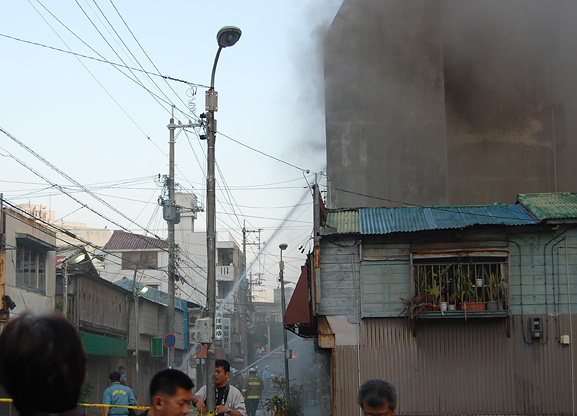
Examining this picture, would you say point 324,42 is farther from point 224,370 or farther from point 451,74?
point 224,370

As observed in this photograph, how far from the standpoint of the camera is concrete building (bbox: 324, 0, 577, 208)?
1051 inches

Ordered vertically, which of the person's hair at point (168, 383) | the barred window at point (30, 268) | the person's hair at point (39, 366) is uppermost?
the barred window at point (30, 268)

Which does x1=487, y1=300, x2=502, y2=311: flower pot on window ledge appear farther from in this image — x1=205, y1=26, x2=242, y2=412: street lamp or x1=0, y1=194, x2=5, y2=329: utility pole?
x1=0, y1=194, x2=5, y2=329: utility pole

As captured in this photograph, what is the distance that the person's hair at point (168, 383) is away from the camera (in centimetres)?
467

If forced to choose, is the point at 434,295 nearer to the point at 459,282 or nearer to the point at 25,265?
the point at 459,282

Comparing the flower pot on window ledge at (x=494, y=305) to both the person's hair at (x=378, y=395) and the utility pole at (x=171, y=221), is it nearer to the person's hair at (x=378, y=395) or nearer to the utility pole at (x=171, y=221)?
the person's hair at (x=378, y=395)

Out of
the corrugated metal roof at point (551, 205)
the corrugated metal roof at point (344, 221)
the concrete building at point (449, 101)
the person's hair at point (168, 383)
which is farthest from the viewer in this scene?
the concrete building at point (449, 101)

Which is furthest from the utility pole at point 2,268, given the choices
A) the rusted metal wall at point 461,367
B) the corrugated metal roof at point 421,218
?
the rusted metal wall at point 461,367

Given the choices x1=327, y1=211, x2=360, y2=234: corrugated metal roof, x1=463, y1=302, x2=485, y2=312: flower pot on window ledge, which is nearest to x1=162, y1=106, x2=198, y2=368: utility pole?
x1=327, y1=211, x2=360, y2=234: corrugated metal roof

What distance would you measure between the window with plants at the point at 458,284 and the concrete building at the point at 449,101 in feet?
31.3

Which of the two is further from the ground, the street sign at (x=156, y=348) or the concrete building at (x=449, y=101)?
the concrete building at (x=449, y=101)

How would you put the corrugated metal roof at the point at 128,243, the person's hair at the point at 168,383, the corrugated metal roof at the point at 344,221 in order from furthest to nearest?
the corrugated metal roof at the point at 128,243
the corrugated metal roof at the point at 344,221
the person's hair at the point at 168,383

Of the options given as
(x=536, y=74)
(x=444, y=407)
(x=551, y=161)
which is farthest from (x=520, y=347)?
(x=536, y=74)

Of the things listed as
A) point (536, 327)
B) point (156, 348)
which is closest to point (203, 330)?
point (536, 327)
